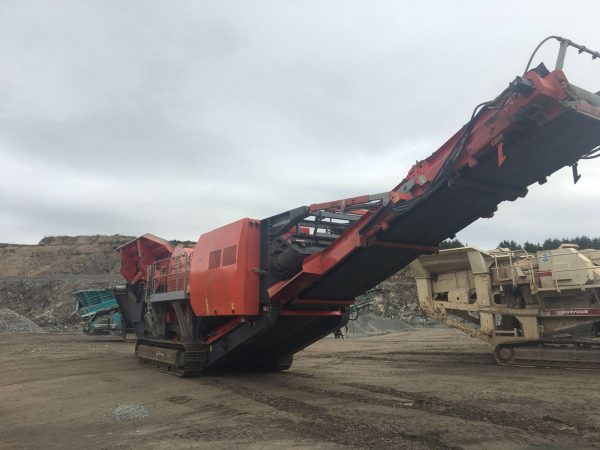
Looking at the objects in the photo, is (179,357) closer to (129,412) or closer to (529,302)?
(129,412)

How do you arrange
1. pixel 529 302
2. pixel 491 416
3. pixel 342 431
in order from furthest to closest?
pixel 529 302 < pixel 491 416 < pixel 342 431

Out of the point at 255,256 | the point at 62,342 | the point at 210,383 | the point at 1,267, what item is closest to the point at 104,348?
the point at 62,342

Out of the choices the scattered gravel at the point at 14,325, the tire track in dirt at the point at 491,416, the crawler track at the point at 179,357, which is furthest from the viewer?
the scattered gravel at the point at 14,325

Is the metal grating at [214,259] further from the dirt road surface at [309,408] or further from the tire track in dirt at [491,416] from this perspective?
the tire track in dirt at [491,416]

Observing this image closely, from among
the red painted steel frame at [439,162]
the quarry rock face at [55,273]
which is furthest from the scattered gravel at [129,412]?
the quarry rock face at [55,273]

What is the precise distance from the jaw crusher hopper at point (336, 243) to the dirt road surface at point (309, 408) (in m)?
0.94

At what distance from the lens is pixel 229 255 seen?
8477mm

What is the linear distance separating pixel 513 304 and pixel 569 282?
4.58 feet

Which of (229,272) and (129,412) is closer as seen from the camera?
(129,412)

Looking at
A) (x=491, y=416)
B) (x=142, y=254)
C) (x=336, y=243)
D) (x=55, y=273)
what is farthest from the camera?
(x=55, y=273)

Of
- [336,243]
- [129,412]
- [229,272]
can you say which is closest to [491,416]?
[336,243]

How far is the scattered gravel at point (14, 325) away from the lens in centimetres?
2623

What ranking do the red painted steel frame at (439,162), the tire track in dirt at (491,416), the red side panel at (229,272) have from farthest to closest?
the red side panel at (229,272) → the tire track in dirt at (491,416) → the red painted steel frame at (439,162)

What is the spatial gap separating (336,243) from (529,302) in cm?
651
